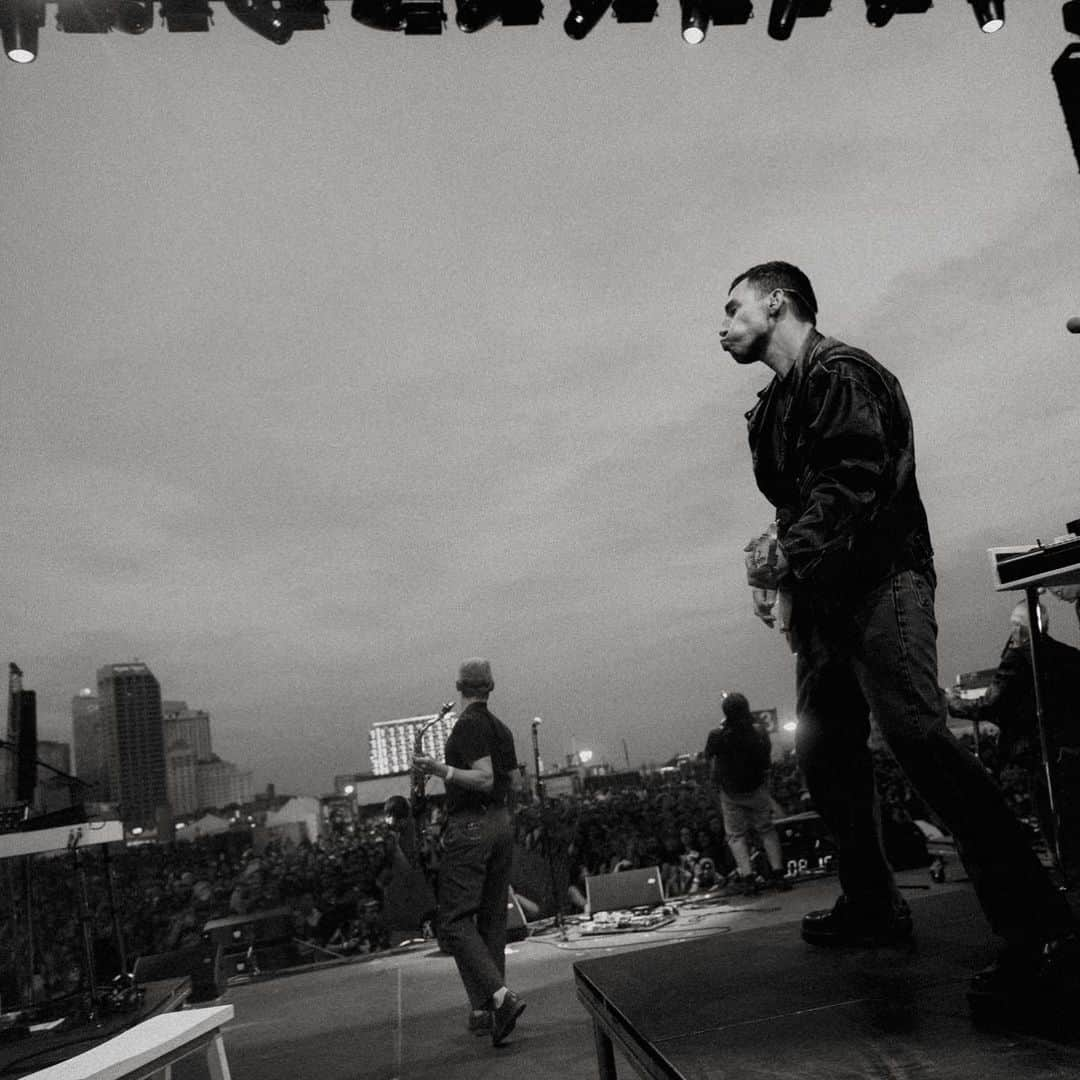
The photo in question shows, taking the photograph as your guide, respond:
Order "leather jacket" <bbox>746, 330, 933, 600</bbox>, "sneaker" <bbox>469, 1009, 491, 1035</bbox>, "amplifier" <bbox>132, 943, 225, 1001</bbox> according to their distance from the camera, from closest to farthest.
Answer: "leather jacket" <bbox>746, 330, 933, 600</bbox> → "sneaker" <bbox>469, 1009, 491, 1035</bbox> → "amplifier" <bbox>132, 943, 225, 1001</bbox>

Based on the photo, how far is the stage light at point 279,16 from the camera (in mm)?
4652

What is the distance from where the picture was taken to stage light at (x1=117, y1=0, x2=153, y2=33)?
4.51 m

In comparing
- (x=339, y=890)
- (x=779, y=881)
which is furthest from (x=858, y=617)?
(x=339, y=890)

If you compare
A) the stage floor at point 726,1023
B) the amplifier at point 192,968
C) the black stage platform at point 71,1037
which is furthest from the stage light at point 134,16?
the amplifier at point 192,968

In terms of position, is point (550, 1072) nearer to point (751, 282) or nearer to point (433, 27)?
point (751, 282)

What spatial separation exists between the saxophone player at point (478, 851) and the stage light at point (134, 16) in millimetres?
3909

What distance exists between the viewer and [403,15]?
15.8ft

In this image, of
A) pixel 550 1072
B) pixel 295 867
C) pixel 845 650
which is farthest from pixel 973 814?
pixel 295 867

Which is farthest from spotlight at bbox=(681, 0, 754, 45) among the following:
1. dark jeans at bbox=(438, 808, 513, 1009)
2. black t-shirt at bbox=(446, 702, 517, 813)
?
dark jeans at bbox=(438, 808, 513, 1009)

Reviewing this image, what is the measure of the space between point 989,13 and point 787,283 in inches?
172

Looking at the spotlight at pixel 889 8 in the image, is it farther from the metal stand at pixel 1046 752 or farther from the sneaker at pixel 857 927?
the sneaker at pixel 857 927

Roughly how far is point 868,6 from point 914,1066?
5.64 metres

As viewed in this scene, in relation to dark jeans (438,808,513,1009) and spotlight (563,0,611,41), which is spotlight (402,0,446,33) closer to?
spotlight (563,0,611,41)

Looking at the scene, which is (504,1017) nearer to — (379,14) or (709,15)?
(379,14)
